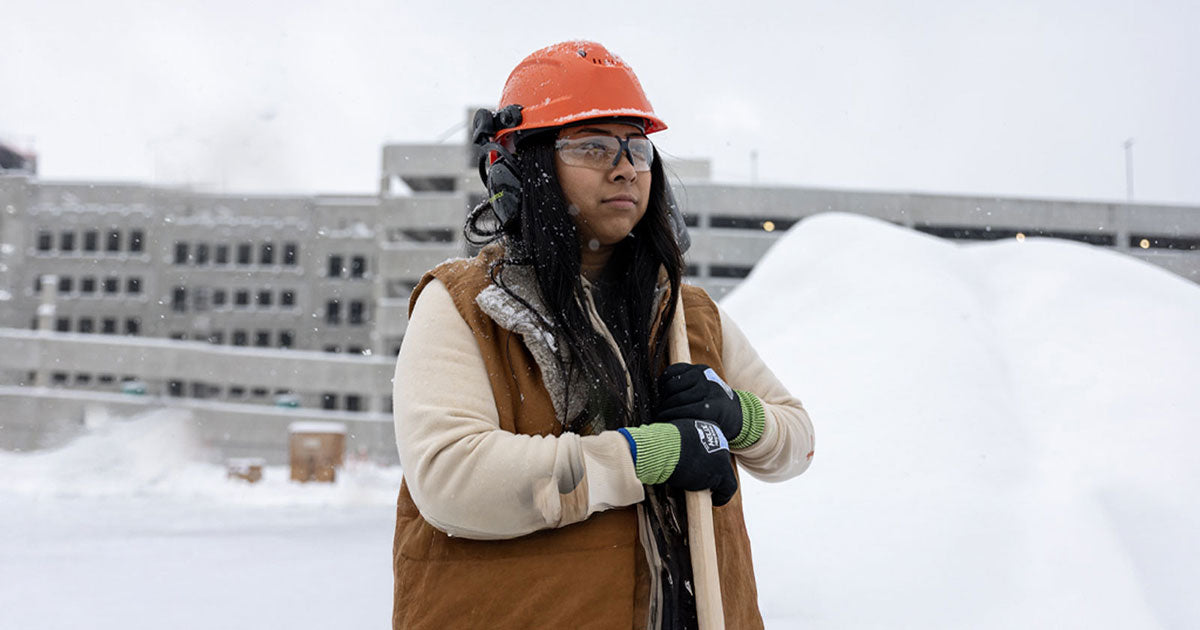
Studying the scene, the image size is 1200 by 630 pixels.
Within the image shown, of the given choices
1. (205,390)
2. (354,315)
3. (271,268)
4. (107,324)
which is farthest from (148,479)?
(107,324)

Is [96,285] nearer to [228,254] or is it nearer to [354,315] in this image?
[228,254]

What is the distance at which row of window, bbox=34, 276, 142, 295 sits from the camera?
52.0 meters

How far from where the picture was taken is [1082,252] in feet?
20.2

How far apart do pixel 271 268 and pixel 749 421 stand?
5576 centimetres

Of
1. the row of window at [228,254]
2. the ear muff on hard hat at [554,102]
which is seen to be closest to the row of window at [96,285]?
the row of window at [228,254]

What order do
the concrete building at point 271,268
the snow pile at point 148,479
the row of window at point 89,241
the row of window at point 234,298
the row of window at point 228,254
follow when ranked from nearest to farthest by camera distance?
the snow pile at point 148,479
the concrete building at point 271,268
the row of window at point 89,241
the row of window at point 228,254
the row of window at point 234,298

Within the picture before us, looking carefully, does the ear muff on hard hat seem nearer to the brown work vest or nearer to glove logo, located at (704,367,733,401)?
the brown work vest

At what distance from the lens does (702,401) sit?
1.32 m

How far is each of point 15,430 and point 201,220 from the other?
24.5 m

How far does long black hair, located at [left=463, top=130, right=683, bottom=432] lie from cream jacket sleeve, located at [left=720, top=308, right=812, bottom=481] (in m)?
0.22

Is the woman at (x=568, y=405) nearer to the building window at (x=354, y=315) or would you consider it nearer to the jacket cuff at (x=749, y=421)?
the jacket cuff at (x=749, y=421)

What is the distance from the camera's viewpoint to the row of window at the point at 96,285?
51969 mm

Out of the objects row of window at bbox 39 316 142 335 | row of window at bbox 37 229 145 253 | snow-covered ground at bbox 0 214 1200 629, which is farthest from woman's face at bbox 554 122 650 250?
row of window at bbox 39 316 142 335

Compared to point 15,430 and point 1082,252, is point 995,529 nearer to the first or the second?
point 1082,252
